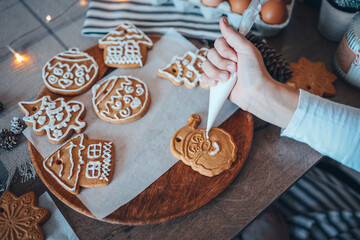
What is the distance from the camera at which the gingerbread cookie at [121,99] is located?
0.87 m

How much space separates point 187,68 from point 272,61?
0.28 metres

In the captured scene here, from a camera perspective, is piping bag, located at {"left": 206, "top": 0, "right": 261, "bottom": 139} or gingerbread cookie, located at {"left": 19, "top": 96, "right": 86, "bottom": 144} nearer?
piping bag, located at {"left": 206, "top": 0, "right": 261, "bottom": 139}

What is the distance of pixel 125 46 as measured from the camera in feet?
3.22

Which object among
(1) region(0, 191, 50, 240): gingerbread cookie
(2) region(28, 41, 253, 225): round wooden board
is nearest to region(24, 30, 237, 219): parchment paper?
(2) region(28, 41, 253, 225): round wooden board

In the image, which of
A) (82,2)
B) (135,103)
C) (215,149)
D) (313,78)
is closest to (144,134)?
(135,103)

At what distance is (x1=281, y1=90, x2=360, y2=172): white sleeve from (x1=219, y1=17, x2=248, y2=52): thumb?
221 mm

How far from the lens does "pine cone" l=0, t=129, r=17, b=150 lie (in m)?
0.86

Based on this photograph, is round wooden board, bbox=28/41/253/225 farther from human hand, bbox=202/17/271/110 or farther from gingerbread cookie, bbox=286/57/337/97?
gingerbread cookie, bbox=286/57/337/97

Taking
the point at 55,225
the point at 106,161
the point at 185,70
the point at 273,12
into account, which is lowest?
the point at 55,225

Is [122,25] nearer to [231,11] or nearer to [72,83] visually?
[72,83]

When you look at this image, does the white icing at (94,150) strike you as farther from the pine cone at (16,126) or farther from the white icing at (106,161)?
the pine cone at (16,126)

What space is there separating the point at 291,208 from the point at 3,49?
4.11 feet

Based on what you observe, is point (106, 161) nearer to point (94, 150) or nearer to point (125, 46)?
point (94, 150)

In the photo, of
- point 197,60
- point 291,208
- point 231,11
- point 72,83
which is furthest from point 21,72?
point 291,208
